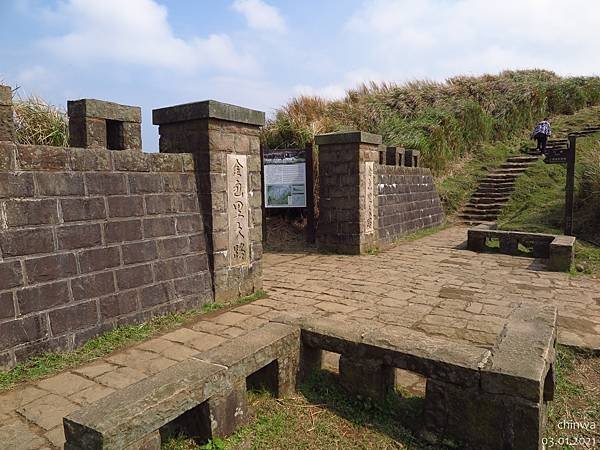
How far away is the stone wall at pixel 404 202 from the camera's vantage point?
9555 millimetres

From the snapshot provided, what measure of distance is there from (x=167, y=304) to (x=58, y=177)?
63.9 inches

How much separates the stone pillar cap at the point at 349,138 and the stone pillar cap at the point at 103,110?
4.73m

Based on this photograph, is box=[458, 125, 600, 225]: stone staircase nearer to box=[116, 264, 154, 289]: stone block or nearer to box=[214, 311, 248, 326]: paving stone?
box=[214, 311, 248, 326]: paving stone

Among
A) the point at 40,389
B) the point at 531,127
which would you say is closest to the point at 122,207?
the point at 40,389

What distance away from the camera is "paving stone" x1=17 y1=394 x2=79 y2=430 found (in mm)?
2447

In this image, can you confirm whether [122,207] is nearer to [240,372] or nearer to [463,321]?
[240,372]

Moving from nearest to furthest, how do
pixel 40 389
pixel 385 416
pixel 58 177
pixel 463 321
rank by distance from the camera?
pixel 385 416 → pixel 40 389 → pixel 58 177 → pixel 463 321

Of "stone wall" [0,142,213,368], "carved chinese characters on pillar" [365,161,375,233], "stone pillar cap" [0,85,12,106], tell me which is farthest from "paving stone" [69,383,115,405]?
"carved chinese characters on pillar" [365,161,375,233]

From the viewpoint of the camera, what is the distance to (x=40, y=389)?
2863 millimetres

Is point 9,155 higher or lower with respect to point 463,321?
higher

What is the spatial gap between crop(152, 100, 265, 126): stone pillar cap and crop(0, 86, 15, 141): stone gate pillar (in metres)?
Answer: 1.80

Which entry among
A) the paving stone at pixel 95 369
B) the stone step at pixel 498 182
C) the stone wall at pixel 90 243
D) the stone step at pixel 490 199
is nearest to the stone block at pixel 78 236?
the stone wall at pixel 90 243

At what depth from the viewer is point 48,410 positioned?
258 cm

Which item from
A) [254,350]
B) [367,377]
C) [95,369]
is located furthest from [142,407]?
[95,369]
